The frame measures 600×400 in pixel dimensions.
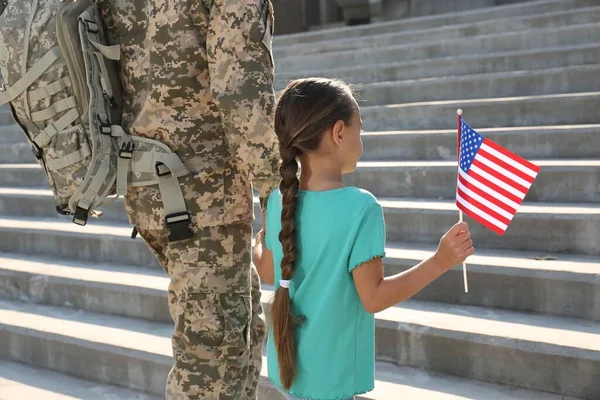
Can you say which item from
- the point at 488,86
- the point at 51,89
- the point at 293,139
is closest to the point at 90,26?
the point at 51,89

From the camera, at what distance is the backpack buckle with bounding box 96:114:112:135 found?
215 centimetres

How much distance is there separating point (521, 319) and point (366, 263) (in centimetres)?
158

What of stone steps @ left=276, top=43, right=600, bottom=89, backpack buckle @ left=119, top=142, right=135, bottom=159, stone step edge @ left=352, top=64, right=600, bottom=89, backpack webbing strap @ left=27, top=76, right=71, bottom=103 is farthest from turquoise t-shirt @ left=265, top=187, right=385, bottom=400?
stone steps @ left=276, top=43, right=600, bottom=89

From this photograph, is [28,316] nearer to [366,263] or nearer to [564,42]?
[366,263]

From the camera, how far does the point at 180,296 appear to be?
2.15m

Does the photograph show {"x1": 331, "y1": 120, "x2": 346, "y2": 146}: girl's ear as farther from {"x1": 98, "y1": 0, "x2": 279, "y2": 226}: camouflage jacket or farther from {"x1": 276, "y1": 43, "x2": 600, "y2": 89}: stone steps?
{"x1": 276, "y1": 43, "x2": 600, "y2": 89}: stone steps

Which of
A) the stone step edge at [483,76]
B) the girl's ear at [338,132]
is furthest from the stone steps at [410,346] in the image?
the stone step edge at [483,76]

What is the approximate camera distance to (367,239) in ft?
5.55

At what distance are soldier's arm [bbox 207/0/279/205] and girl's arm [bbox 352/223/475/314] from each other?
49cm

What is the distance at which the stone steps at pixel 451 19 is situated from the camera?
6.55m

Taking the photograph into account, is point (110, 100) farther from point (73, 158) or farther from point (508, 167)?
point (508, 167)

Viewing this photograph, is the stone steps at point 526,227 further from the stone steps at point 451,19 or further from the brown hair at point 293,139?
the stone steps at point 451,19

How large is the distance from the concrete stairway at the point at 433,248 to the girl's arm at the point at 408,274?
3.95 feet

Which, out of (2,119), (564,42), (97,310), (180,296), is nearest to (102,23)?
(180,296)
